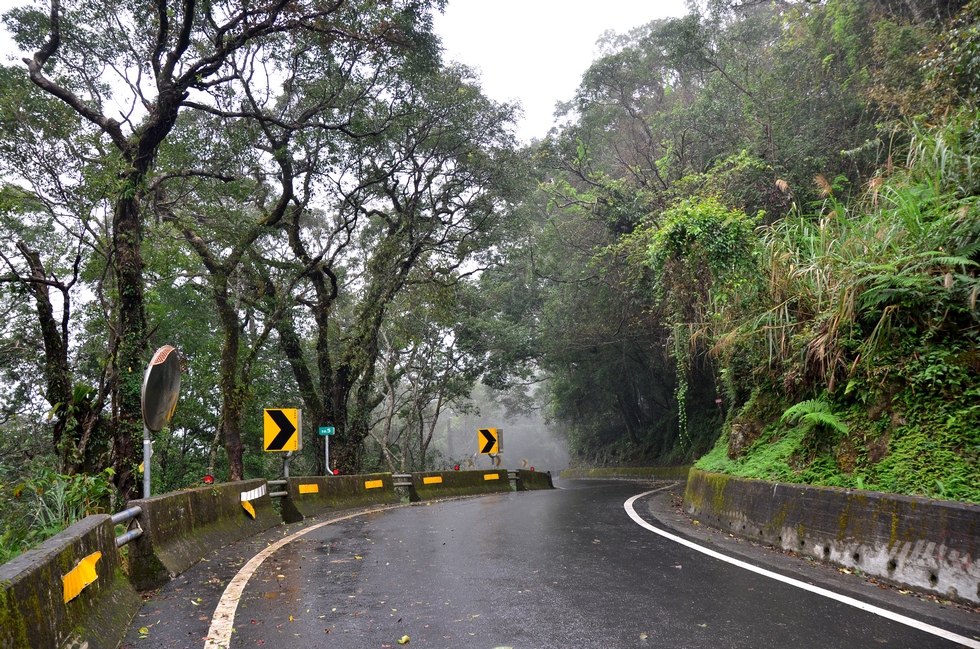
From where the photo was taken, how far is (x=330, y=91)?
54.6 ft

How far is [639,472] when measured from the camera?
3241cm

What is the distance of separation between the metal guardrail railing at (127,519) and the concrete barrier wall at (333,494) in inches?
235

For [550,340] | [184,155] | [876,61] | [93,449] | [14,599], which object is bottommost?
[14,599]

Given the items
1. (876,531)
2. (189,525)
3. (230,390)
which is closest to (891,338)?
(876,531)

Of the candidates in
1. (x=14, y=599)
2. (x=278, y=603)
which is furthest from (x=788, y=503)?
(x=14, y=599)

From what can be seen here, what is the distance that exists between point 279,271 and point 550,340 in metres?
12.1

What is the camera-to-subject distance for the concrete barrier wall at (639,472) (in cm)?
2783

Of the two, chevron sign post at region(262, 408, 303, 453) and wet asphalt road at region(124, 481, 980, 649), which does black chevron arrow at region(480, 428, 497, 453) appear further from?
wet asphalt road at region(124, 481, 980, 649)

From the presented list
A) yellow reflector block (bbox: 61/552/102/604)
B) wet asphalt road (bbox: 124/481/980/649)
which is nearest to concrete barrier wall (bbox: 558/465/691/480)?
wet asphalt road (bbox: 124/481/980/649)

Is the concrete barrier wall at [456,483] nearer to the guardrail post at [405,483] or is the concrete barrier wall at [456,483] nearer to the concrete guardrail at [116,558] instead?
the guardrail post at [405,483]

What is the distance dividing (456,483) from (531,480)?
507 cm

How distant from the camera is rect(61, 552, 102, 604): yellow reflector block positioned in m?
3.90

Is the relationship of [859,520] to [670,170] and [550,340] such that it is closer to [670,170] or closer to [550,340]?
[670,170]

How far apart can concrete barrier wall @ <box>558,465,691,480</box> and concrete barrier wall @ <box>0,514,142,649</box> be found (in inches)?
808
